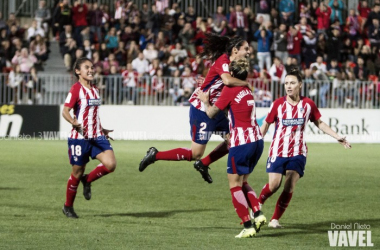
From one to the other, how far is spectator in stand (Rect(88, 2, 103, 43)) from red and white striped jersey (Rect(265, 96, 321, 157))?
59.2 ft

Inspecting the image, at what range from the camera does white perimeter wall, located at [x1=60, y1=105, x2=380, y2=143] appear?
79.0ft

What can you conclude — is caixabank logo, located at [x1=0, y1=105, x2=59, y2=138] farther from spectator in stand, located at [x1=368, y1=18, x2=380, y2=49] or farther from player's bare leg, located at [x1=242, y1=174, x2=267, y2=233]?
player's bare leg, located at [x1=242, y1=174, x2=267, y2=233]

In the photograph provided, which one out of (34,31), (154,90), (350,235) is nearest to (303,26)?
(154,90)

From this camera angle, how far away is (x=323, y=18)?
28703mm

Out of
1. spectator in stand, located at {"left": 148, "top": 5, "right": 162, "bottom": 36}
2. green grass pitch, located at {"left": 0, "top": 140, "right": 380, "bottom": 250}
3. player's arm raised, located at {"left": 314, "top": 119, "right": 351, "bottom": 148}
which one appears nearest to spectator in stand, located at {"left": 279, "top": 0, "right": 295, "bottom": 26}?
spectator in stand, located at {"left": 148, "top": 5, "right": 162, "bottom": 36}

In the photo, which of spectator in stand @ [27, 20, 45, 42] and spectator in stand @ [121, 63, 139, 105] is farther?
spectator in stand @ [27, 20, 45, 42]

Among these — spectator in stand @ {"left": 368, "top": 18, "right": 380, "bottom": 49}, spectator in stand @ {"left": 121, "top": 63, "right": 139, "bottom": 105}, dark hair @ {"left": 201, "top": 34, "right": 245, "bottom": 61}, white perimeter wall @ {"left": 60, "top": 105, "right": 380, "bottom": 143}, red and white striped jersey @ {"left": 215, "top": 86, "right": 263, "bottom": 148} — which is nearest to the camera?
red and white striped jersey @ {"left": 215, "top": 86, "right": 263, "bottom": 148}

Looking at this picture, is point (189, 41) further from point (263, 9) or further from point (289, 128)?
point (289, 128)

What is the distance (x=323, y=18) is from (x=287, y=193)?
65.7 ft

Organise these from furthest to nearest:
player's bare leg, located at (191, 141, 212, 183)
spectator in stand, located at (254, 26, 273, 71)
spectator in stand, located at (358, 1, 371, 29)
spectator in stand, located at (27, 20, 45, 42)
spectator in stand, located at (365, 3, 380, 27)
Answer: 1. spectator in stand, located at (358, 1, 371, 29)
2. spectator in stand, located at (365, 3, 380, 27)
3. spectator in stand, located at (254, 26, 273, 71)
4. spectator in stand, located at (27, 20, 45, 42)
5. player's bare leg, located at (191, 141, 212, 183)

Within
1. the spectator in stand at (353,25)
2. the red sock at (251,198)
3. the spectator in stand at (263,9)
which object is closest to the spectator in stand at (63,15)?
the spectator in stand at (263,9)

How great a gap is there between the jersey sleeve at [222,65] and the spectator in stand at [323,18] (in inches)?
736

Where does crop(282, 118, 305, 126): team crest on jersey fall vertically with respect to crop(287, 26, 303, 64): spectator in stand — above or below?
below

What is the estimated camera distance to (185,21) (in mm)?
27953
